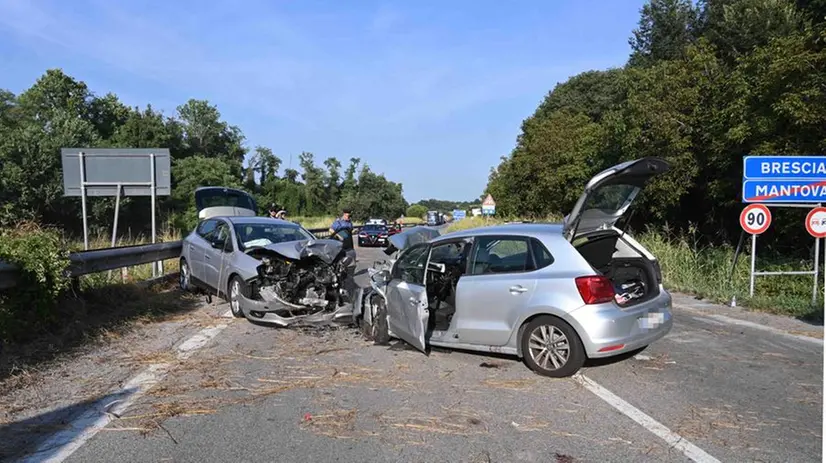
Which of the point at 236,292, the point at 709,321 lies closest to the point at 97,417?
the point at 236,292

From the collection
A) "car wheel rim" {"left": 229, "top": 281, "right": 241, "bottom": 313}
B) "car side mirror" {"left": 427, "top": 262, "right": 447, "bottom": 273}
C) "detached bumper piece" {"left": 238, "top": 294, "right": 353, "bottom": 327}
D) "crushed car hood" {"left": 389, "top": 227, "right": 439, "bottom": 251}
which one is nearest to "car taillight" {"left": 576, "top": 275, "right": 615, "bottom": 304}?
"car side mirror" {"left": 427, "top": 262, "right": 447, "bottom": 273}

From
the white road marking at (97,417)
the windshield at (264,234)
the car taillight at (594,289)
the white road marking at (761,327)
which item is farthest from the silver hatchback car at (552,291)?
the windshield at (264,234)

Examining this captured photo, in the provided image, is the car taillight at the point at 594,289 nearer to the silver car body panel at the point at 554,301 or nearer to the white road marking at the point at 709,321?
the silver car body panel at the point at 554,301

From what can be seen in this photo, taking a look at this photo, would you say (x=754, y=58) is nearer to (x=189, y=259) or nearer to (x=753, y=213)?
(x=753, y=213)

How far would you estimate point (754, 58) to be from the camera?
15.6m

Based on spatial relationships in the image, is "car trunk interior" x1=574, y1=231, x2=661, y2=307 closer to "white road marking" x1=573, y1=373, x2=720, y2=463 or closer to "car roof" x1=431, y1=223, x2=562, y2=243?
"car roof" x1=431, y1=223, x2=562, y2=243

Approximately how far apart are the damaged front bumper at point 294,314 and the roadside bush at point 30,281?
244 cm

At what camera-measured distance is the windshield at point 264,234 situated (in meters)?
10.1

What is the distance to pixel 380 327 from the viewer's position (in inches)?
295

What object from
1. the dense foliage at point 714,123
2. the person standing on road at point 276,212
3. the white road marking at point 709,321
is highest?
the dense foliage at point 714,123

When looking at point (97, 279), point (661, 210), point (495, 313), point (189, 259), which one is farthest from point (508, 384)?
point (661, 210)

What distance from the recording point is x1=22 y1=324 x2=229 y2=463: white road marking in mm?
4027

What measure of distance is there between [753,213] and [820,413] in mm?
7307

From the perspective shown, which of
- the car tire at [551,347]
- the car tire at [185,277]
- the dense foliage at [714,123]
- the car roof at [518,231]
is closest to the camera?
the car tire at [551,347]
